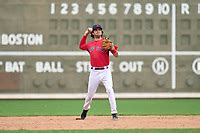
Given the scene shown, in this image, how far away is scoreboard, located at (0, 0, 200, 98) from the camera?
1634 centimetres

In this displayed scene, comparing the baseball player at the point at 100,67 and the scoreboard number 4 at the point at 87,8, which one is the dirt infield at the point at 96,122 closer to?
the baseball player at the point at 100,67

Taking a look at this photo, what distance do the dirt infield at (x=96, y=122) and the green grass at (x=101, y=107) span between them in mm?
1239

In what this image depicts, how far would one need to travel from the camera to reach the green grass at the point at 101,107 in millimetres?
12719

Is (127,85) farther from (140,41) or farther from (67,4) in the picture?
(67,4)

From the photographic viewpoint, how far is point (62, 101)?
1642cm

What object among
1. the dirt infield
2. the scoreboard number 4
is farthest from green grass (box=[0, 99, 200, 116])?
the scoreboard number 4

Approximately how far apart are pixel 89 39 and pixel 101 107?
97.4 inches

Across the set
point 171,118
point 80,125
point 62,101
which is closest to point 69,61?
point 62,101

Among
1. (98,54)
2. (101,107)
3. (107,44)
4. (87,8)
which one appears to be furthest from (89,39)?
(107,44)

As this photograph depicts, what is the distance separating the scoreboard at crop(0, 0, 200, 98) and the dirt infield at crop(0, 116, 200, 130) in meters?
5.17

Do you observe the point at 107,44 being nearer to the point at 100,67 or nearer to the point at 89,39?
the point at 100,67

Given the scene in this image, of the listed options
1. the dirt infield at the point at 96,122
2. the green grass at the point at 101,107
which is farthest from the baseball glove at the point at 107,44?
the green grass at the point at 101,107

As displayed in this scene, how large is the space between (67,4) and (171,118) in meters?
6.06

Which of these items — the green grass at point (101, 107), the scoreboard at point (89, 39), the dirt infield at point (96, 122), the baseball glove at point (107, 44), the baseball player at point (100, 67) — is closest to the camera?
the dirt infield at point (96, 122)
